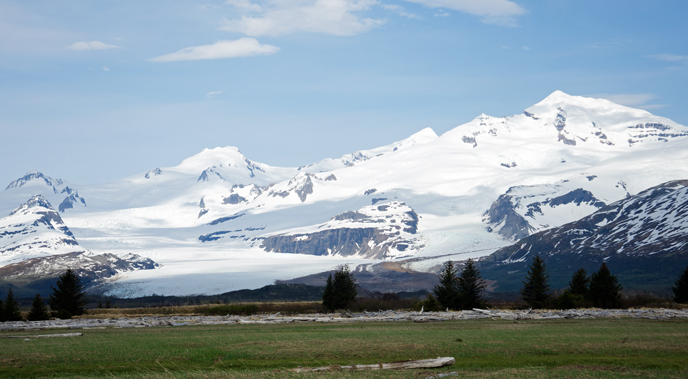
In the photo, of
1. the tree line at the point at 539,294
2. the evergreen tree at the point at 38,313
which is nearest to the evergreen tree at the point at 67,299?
the evergreen tree at the point at 38,313

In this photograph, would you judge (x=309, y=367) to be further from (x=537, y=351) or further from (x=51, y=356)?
(x=51, y=356)

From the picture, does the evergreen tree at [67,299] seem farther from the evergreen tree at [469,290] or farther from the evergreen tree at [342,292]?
the evergreen tree at [469,290]

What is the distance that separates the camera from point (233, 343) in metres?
43.7

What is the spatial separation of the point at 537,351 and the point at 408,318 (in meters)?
39.5

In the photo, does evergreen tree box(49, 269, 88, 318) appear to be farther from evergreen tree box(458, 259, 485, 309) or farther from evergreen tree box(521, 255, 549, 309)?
evergreen tree box(521, 255, 549, 309)

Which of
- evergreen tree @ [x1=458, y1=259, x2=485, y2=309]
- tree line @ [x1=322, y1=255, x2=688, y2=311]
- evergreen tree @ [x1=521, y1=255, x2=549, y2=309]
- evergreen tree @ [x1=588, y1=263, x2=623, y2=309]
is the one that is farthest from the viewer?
evergreen tree @ [x1=521, y1=255, x2=549, y2=309]

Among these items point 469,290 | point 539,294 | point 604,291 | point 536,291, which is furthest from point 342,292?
point 604,291

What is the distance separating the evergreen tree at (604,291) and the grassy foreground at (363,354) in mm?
54228

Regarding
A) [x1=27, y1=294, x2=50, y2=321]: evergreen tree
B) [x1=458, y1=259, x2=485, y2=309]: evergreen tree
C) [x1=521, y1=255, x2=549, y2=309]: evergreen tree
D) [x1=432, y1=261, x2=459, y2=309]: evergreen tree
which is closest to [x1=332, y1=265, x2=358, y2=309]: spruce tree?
[x1=432, y1=261, x2=459, y2=309]: evergreen tree

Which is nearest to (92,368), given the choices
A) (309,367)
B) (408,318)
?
(309,367)

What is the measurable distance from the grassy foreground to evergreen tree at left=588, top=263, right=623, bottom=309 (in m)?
54.2

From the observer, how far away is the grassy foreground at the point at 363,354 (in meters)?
28.8

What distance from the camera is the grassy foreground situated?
2884 cm

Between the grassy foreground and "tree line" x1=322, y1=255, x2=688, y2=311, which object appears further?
"tree line" x1=322, y1=255, x2=688, y2=311
